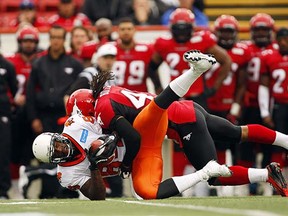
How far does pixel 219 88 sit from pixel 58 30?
170cm

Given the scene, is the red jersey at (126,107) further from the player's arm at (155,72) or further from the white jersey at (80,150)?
the player's arm at (155,72)

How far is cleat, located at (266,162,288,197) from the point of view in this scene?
27.4 ft

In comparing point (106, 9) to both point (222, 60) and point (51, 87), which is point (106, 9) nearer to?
point (51, 87)

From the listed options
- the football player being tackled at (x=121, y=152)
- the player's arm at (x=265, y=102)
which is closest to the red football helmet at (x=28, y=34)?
the player's arm at (x=265, y=102)

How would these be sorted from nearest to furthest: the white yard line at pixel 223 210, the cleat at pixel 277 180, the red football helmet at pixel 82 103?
the white yard line at pixel 223 210
the cleat at pixel 277 180
the red football helmet at pixel 82 103

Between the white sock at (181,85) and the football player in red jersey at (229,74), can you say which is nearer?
the white sock at (181,85)

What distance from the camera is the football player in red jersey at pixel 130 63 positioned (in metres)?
11.5

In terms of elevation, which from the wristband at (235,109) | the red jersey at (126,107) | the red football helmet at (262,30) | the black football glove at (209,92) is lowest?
the wristband at (235,109)

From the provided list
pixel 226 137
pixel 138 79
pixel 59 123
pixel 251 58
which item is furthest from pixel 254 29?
pixel 226 137

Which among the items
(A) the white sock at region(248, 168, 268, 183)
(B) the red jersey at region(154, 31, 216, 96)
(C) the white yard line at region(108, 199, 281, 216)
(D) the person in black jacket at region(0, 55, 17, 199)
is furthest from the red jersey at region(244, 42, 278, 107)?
(C) the white yard line at region(108, 199, 281, 216)

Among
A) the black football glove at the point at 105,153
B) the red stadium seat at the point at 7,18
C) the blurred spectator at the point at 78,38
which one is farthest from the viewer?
the red stadium seat at the point at 7,18

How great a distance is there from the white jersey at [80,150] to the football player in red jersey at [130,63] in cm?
318

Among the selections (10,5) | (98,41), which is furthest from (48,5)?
(98,41)

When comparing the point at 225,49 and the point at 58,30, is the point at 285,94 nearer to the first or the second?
the point at 225,49
